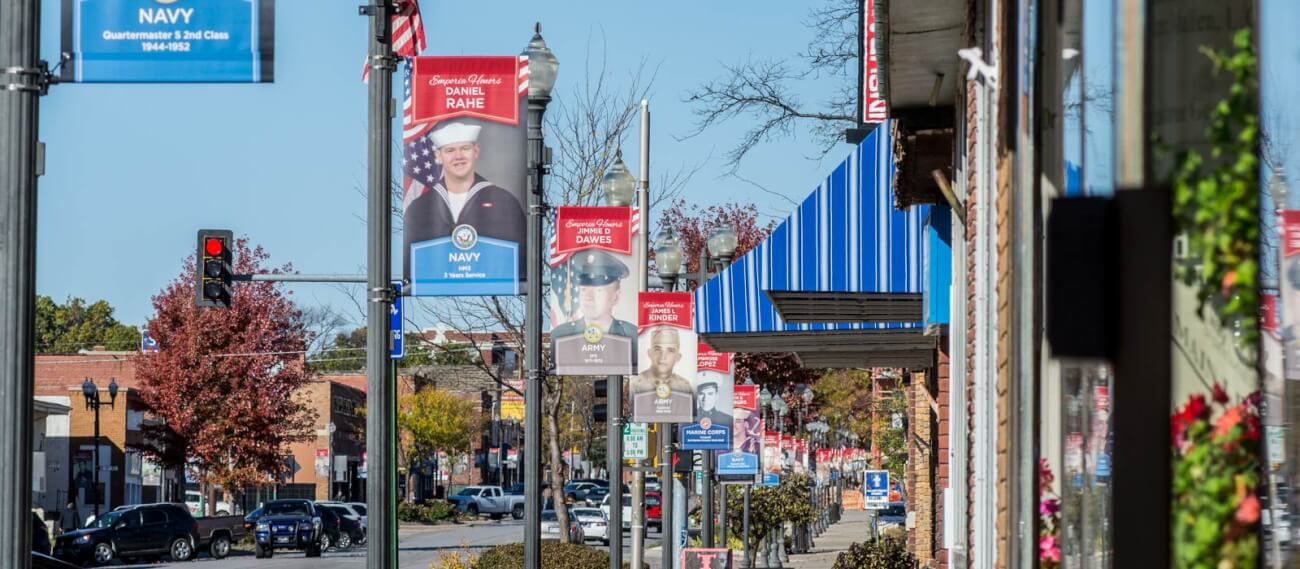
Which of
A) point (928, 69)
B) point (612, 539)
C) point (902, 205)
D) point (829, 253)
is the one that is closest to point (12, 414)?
point (928, 69)

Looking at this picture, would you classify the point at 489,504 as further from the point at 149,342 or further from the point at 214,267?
the point at 214,267

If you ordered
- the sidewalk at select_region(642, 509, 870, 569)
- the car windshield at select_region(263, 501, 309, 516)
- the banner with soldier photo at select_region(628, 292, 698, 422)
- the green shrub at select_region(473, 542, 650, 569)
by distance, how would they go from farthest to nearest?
the car windshield at select_region(263, 501, 309, 516), the sidewalk at select_region(642, 509, 870, 569), the green shrub at select_region(473, 542, 650, 569), the banner with soldier photo at select_region(628, 292, 698, 422)

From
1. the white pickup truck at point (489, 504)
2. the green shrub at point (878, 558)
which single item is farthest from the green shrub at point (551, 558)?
the white pickup truck at point (489, 504)

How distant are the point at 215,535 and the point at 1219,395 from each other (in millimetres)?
46270

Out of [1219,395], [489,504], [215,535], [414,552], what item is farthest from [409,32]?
[489,504]

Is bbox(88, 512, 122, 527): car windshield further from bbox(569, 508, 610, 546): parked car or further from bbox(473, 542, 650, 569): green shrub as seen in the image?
bbox(473, 542, 650, 569): green shrub

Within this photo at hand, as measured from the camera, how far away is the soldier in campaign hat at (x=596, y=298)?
18.9 metres

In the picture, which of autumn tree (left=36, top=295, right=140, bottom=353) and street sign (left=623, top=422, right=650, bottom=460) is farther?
autumn tree (left=36, top=295, right=140, bottom=353)

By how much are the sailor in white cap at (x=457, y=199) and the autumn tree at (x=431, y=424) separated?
82.2m

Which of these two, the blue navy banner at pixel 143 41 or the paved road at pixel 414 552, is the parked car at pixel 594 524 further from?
the blue navy banner at pixel 143 41

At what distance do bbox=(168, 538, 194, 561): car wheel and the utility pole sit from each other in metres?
37.8

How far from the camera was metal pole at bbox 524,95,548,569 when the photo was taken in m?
16.5

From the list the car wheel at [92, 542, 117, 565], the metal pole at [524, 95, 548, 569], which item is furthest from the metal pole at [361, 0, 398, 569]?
the car wheel at [92, 542, 117, 565]

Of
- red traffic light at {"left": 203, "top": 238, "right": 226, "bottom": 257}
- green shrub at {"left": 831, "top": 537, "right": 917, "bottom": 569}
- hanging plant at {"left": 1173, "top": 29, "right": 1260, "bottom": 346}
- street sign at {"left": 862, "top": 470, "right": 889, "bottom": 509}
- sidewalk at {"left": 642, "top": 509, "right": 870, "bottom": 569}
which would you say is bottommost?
sidewalk at {"left": 642, "top": 509, "right": 870, "bottom": 569}
